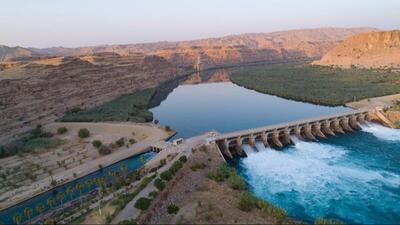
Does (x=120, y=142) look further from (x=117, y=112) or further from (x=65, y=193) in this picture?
(x=117, y=112)

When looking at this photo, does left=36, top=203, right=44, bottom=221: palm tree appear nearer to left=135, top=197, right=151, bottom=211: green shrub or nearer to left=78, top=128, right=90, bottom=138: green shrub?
left=135, top=197, right=151, bottom=211: green shrub

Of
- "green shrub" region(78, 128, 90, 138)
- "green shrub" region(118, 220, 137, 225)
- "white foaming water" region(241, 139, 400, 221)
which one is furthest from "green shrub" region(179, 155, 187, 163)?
"green shrub" region(78, 128, 90, 138)

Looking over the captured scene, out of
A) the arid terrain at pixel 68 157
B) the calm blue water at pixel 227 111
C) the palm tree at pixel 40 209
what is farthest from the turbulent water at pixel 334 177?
the palm tree at pixel 40 209

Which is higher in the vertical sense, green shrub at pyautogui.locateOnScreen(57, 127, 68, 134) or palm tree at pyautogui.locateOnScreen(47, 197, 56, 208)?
green shrub at pyautogui.locateOnScreen(57, 127, 68, 134)

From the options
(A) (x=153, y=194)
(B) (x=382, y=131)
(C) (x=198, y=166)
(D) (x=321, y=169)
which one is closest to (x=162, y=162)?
(C) (x=198, y=166)

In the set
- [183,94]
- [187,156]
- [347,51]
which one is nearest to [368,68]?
[347,51]

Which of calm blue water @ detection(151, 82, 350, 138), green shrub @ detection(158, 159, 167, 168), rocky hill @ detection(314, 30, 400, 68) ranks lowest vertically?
calm blue water @ detection(151, 82, 350, 138)

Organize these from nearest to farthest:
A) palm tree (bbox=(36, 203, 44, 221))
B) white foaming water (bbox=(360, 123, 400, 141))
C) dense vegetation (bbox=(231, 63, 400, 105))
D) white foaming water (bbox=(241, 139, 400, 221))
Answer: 1. palm tree (bbox=(36, 203, 44, 221))
2. white foaming water (bbox=(241, 139, 400, 221))
3. white foaming water (bbox=(360, 123, 400, 141))
4. dense vegetation (bbox=(231, 63, 400, 105))

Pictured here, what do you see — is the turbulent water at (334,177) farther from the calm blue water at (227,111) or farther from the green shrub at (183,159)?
the calm blue water at (227,111)
